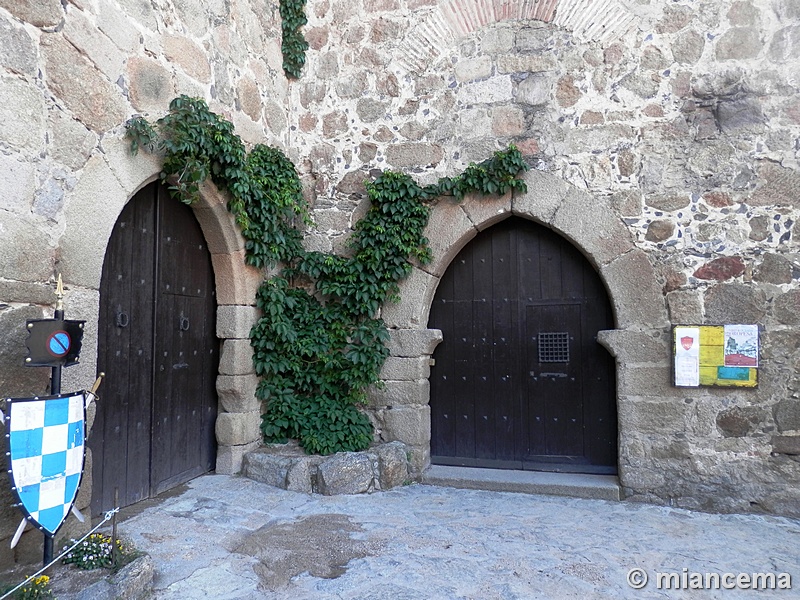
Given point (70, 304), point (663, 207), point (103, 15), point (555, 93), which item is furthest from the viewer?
point (555, 93)

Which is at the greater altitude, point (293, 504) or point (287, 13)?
point (287, 13)

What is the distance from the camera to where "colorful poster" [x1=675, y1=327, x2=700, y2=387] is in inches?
153

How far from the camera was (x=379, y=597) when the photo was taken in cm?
250

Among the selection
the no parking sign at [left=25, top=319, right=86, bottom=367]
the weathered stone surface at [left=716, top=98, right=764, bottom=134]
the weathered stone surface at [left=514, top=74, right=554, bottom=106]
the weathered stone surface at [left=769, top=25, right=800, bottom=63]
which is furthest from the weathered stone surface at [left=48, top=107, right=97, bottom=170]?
the weathered stone surface at [left=769, top=25, right=800, bottom=63]

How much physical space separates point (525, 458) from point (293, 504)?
1.81 m

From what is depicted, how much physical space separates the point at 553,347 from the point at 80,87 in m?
3.47

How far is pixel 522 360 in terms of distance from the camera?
455 cm

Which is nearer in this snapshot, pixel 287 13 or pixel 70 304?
pixel 70 304

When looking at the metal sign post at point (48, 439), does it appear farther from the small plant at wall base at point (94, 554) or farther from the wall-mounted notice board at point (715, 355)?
the wall-mounted notice board at point (715, 355)

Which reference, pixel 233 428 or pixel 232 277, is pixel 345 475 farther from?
pixel 232 277

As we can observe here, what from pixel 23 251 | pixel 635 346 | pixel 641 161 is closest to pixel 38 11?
pixel 23 251

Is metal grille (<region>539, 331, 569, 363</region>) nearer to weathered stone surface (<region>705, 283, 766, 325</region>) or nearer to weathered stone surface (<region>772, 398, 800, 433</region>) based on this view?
weathered stone surface (<region>705, 283, 766, 325</region>)

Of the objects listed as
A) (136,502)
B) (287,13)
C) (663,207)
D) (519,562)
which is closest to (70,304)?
(136,502)

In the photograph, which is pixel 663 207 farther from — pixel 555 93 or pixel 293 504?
pixel 293 504
